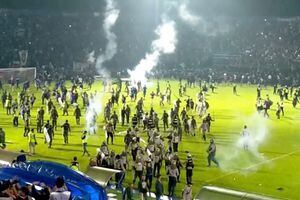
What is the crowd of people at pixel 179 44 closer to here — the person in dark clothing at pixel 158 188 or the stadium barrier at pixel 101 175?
the person in dark clothing at pixel 158 188

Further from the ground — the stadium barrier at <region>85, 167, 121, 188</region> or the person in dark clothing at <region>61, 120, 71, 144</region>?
the person in dark clothing at <region>61, 120, 71, 144</region>

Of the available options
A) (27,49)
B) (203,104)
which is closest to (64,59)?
(27,49)

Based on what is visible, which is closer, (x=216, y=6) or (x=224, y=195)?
(x=224, y=195)

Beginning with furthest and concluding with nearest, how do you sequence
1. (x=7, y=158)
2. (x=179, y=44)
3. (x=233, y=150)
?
(x=179, y=44), (x=233, y=150), (x=7, y=158)

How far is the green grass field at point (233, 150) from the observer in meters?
20.0

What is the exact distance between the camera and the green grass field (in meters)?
20.0

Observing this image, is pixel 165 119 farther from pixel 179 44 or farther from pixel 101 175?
pixel 179 44

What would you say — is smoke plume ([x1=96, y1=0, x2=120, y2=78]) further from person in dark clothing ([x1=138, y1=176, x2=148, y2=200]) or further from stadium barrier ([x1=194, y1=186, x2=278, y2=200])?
stadium barrier ([x1=194, y1=186, x2=278, y2=200])

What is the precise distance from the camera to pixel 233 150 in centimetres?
2519

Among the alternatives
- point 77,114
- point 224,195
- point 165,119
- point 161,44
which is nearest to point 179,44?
point 161,44

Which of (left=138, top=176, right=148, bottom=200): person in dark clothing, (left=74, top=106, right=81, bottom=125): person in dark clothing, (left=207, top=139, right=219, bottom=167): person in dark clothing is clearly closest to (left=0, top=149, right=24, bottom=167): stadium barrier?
(left=138, top=176, right=148, bottom=200): person in dark clothing

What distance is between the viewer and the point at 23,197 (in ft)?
35.9

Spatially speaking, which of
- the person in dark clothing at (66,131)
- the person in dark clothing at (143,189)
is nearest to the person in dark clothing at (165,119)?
the person in dark clothing at (66,131)

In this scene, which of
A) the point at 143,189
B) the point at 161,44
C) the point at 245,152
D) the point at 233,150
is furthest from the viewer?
the point at 161,44
